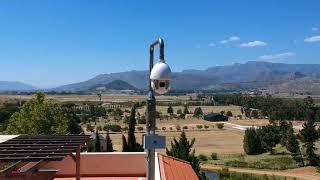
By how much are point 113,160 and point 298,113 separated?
287ft

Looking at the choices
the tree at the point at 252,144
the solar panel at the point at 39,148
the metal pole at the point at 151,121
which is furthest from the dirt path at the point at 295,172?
the metal pole at the point at 151,121

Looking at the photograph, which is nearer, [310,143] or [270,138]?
[310,143]

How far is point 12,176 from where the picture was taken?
9203 millimetres

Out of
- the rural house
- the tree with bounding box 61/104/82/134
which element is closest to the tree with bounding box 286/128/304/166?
the tree with bounding box 61/104/82/134

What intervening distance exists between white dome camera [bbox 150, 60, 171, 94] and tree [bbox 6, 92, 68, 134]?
20101mm

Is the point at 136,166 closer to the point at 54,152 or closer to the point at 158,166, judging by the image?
the point at 158,166

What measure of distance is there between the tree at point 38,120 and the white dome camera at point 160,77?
20101 mm

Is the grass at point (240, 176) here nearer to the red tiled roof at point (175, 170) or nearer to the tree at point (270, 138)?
the tree at point (270, 138)

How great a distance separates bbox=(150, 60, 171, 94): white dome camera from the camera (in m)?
5.08

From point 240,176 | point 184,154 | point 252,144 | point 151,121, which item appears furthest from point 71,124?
point 151,121

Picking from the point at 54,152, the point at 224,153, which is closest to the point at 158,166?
the point at 54,152

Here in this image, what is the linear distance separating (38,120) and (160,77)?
2061cm

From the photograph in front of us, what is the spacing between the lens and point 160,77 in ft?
16.7

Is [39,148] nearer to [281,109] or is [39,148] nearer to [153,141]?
[153,141]
